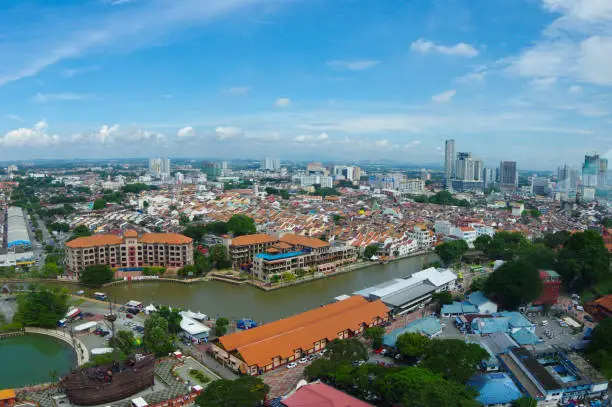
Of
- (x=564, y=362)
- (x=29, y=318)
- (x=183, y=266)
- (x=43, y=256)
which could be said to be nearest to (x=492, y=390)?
(x=564, y=362)

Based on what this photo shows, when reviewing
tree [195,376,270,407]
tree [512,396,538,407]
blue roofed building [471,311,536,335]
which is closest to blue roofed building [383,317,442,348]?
blue roofed building [471,311,536,335]

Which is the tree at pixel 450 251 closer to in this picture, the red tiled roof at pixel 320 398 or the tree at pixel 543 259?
the tree at pixel 543 259

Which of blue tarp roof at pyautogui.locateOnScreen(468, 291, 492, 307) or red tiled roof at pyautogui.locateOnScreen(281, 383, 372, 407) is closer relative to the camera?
red tiled roof at pyautogui.locateOnScreen(281, 383, 372, 407)

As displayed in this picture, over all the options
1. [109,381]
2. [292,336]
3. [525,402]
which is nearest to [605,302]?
[525,402]

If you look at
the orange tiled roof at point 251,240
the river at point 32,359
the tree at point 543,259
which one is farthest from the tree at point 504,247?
the river at point 32,359

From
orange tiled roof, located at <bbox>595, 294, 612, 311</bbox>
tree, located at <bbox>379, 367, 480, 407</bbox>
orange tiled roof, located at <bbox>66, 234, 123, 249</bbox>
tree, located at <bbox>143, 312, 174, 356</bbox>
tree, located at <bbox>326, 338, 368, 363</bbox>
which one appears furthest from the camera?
orange tiled roof, located at <bbox>66, 234, 123, 249</bbox>

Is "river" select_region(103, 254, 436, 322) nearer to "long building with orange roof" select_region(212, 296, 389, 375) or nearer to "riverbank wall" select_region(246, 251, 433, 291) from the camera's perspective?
"riverbank wall" select_region(246, 251, 433, 291)

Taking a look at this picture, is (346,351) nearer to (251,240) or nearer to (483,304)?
(483,304)
